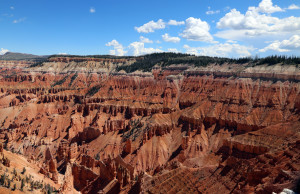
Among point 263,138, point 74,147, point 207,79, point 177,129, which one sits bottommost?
point 74,147

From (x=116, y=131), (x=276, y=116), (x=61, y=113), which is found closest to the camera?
(x=276, y=116)

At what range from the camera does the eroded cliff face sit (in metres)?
37.1

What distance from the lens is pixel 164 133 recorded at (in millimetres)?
77125

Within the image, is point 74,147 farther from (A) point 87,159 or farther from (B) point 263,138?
(B) point 263,138

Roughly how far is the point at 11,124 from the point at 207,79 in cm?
8458

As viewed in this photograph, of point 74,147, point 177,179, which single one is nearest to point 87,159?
point 74,147

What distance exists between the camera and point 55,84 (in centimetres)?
15125

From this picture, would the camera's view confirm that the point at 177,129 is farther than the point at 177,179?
Yes

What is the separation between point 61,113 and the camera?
104875mm

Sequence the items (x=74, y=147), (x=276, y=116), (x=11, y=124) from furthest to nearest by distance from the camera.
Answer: (x=11, y=124)
(x=74, y=147)
(x=276, y=116)

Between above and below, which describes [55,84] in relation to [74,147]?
above

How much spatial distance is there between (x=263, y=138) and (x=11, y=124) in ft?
311

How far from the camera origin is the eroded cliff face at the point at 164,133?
37.1 meters

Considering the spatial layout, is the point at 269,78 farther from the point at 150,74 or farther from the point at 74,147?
the point at 74,147
